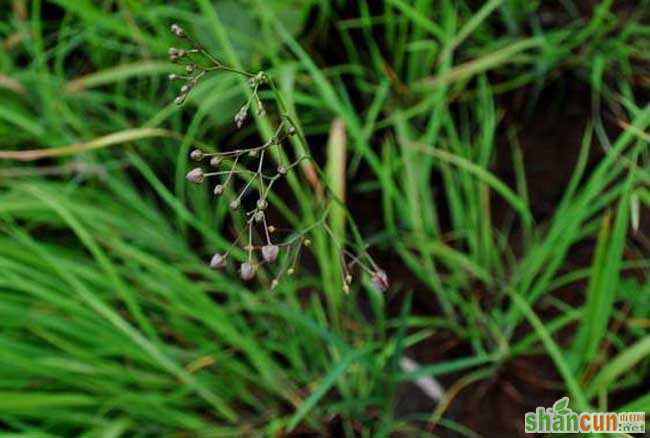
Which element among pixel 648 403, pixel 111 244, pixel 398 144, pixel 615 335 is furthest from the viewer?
pixel 398 144

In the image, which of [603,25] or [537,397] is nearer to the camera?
[537,397]

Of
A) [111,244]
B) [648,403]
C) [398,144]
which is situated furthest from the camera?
[398,144]

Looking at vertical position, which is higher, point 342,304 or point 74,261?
point 74,261

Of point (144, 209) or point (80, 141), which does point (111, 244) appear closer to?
point (144, 209)

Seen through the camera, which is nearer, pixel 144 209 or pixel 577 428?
pixel 577 428

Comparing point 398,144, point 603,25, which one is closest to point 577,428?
point 398,144

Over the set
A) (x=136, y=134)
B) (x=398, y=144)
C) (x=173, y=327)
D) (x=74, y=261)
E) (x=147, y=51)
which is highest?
(x=147, y=51)

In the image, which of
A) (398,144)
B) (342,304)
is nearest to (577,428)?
(342,304)

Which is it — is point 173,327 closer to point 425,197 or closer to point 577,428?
point 425,197

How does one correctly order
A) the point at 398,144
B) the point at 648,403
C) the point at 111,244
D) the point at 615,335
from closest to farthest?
the point at 648,403 → the point at 615,335 → the point at 111,244 → the point at 398,144
